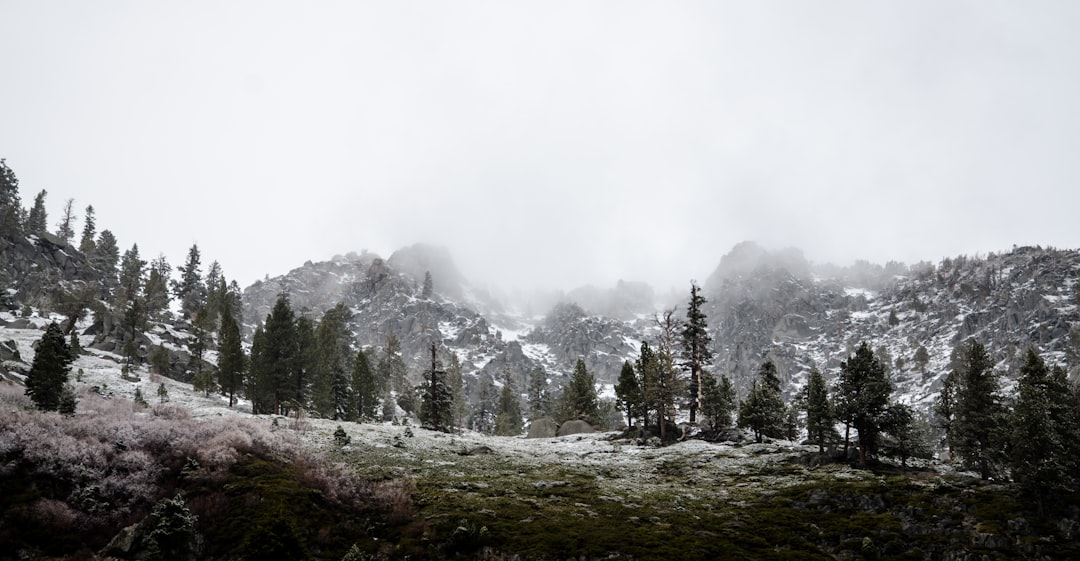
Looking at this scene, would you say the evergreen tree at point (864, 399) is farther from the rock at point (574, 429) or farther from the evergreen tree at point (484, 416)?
the evergreen tree at point (484, 416)

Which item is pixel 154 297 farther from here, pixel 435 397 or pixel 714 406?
pixel 714 406

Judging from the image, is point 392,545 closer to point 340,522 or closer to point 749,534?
point 340,522

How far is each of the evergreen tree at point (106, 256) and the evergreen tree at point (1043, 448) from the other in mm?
165289

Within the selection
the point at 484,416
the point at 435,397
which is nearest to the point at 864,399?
the point at 435,397

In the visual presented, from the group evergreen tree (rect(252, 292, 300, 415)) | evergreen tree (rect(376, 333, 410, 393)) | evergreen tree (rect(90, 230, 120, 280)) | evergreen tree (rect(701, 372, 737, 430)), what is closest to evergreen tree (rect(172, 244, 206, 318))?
evergreen tree (rect(90, 230, 120, 280))

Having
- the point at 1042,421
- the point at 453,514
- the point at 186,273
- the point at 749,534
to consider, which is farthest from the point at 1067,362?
the point at 186,273

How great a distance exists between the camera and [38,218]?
125m

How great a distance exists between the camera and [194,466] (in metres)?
21.7

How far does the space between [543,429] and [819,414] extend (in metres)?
38.7

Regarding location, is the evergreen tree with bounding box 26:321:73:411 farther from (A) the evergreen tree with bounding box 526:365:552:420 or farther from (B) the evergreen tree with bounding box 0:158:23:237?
(B) the evergreen tree with bounding box 0:158:23:237

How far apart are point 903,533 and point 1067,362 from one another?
21345 cm

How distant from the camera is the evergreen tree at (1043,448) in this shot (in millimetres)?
24827

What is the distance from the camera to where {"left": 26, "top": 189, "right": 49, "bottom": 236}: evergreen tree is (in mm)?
116850

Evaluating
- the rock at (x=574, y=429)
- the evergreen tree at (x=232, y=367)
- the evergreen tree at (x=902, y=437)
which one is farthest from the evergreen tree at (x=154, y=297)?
the evergreen tree at (x=902, y=437)
